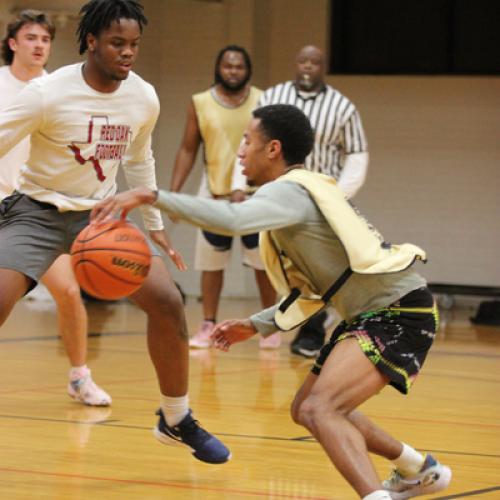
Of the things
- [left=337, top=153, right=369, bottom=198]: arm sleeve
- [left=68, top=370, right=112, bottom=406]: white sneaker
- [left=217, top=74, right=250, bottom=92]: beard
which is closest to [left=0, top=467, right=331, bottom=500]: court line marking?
[left=68, top=370, right=112, bottom=406]: white sneaker

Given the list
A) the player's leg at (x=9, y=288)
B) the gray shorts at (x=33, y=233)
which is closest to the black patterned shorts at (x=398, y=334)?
the gray shorts at (x=33, y=233)

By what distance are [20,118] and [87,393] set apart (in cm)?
202

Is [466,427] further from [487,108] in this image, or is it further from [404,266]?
[487,108]

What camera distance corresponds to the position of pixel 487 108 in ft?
44.9

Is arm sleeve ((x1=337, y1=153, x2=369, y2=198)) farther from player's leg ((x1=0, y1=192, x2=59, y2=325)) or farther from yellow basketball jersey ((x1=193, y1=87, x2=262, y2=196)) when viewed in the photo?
player's leg ((x1=0, y1=192, x2=59, y2=325))

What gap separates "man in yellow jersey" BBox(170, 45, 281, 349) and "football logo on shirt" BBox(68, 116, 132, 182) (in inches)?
160

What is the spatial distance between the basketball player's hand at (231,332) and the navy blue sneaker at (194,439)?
0.69 meters

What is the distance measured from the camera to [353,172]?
8.70 m

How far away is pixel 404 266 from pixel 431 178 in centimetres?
997

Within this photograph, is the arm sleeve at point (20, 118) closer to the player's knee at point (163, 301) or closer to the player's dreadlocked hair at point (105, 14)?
the player's dreadlocked hair at point (105, 14)

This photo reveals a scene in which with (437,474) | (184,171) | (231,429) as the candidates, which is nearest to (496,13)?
(184,171)

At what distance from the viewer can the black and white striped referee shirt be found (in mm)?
8688

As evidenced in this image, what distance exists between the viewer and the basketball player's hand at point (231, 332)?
428cm

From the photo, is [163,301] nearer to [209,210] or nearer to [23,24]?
[209,210]
